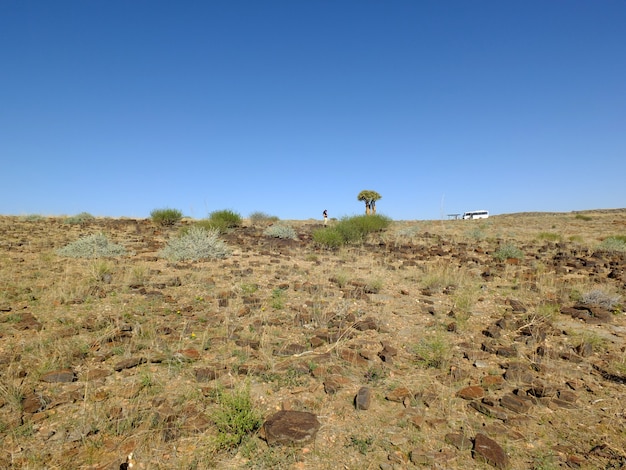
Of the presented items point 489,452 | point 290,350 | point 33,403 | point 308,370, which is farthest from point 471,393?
point 33,403

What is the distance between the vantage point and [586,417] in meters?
3.07

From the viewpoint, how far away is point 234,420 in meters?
2.74

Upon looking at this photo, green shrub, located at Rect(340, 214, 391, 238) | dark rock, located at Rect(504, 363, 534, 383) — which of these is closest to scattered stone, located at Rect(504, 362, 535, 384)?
dark rock, located at Rect(504, 363, 534, 383)

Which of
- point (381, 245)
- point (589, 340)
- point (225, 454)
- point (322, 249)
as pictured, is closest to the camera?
point (225, 454)

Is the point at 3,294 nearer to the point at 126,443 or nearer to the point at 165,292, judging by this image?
the point at 165,292

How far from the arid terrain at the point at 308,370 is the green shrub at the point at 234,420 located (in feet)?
0.05

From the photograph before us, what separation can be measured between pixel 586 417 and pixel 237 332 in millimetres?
3910

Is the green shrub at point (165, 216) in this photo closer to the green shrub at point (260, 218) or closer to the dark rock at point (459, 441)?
the green shrub at point (260, 218)

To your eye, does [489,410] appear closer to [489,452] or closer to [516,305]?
[489,452]

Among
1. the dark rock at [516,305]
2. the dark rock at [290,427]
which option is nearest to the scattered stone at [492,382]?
the dark rock at [290,427]

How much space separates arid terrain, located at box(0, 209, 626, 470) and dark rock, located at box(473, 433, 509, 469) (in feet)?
0.04

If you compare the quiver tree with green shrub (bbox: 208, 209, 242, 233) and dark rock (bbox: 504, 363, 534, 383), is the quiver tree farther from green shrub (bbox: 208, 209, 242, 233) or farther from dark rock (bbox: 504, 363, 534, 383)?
dark rock (bbox: 504, 363, 534, 383)

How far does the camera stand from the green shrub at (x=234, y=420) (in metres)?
2.62

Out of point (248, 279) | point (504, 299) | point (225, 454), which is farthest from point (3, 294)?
point (504, 299)
